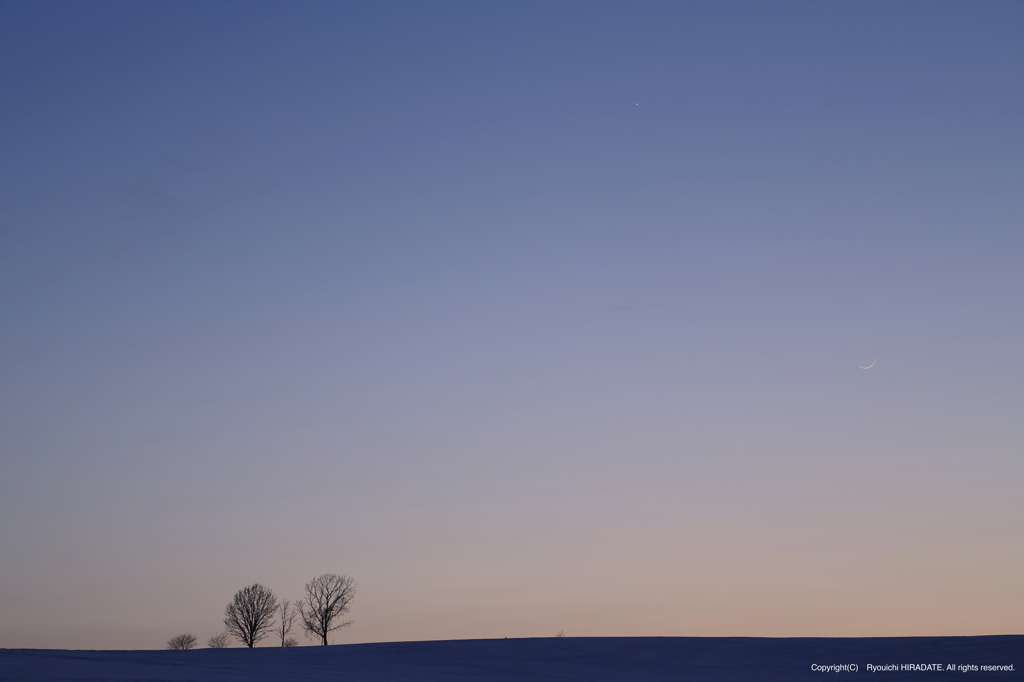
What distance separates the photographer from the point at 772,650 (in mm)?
26812

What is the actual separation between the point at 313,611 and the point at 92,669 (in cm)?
6805

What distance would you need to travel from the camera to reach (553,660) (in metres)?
26.5

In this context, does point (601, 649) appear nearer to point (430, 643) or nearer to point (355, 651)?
point (430, 643)

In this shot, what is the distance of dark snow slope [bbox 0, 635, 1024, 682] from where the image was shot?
1948 centimetres

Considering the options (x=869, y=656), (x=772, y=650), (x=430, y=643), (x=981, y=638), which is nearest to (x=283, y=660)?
(x=430, y=643)

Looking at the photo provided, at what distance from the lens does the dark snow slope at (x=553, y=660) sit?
63.9 ft

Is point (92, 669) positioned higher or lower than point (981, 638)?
higher

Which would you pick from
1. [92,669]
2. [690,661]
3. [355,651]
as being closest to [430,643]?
[355,651]

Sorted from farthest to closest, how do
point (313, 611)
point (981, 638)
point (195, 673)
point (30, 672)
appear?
point (313, 611) → point (981, 638) → point (195, 673) → point (30, 672)

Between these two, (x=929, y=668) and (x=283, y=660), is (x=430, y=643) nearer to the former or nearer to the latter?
(x=283, y=660)

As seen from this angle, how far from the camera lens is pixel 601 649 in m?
28.5

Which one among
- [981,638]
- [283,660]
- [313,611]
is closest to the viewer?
[981,638]

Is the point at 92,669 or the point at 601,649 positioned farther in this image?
the point at 601,649

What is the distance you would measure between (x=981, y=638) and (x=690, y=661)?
8973 millimetres
